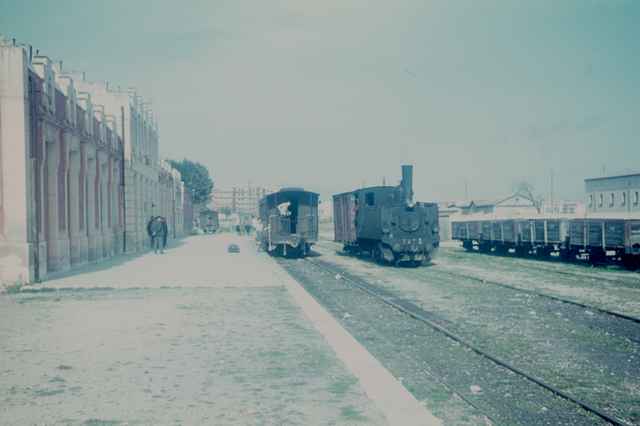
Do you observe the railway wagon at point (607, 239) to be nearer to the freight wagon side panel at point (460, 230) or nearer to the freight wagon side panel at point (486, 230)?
the freight wagon side panel at point (486, 230)

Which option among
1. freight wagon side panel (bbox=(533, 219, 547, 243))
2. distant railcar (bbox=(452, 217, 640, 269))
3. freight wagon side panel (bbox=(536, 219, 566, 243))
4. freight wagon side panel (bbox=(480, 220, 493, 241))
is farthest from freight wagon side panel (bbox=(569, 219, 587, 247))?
freight wagon side panel (bbox=(480, 220, 493, 241))

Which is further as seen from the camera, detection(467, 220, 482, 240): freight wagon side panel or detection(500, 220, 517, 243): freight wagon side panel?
detection(467, 220, 482, 240): freight wagon side panel


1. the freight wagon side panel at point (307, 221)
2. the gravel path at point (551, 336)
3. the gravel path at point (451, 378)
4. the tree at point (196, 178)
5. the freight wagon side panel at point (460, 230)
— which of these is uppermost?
the tree at point (196, 178)

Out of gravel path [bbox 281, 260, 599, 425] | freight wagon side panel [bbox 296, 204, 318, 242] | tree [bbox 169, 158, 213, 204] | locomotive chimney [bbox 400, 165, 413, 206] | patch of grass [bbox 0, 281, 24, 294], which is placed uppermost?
tree [bbox 169, 158, 213, 204]

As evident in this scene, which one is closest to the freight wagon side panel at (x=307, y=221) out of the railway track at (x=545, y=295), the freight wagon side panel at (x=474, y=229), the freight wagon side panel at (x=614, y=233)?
the railway track at (x=545, y=295)

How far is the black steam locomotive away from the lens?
21.0 metres

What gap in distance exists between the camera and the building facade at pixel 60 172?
13.7m

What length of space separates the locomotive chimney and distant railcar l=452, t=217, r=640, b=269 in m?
6.95

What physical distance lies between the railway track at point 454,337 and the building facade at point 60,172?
8817 millimetres

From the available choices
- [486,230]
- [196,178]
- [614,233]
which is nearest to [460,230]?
[486,230]

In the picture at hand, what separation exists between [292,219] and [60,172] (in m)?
11.9

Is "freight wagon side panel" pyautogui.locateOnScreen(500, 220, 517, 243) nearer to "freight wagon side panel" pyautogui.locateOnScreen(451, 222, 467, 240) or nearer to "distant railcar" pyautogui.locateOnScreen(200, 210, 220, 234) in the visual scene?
"freight wagon side panel" pyautogui.locateOnScreen(451, 222, 467, 240)

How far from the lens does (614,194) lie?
57.9 meters

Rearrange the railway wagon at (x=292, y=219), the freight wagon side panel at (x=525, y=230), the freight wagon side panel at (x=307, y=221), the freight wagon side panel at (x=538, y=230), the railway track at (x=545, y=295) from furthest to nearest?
the freight wagon side panel at (x=307, y=221)
the railway wagon at (x=292, y=219)
the freight wagon side panel at (x=525, y=230)
the freight wagon side panel at (x=538, y=230)
the railway track at (x=545, y=295)
